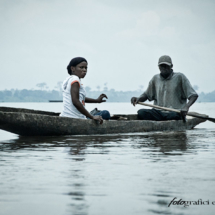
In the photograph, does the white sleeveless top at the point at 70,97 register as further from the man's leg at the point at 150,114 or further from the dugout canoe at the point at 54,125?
the man's leg at the point at 150,114

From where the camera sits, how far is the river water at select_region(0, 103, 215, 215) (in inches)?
105

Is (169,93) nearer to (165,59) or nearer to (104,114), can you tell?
(165,59)

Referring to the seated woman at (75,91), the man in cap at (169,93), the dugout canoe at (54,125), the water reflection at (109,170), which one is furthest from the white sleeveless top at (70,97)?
the man in cap at (169,93)

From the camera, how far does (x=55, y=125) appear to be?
7.41 metres

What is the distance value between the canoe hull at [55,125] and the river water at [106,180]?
118cm

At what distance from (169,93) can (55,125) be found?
3.16 meters

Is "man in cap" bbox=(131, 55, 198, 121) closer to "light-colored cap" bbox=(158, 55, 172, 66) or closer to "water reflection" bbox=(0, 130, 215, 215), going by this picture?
"light-colored cap" bbox=(158, 55, 172, 66)

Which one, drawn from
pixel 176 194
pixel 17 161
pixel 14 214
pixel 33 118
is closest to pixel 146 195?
pixel 176 194

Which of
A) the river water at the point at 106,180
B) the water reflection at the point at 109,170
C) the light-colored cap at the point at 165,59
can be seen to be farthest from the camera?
the light-colored cap at the point at 165,59

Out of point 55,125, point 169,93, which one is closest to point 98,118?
point 55,125

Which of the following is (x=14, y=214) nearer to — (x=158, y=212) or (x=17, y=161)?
(x=158, y=212)

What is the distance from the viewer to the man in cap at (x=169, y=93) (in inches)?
368

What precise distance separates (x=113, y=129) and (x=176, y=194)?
5.30m

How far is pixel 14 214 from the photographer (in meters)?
2.53
